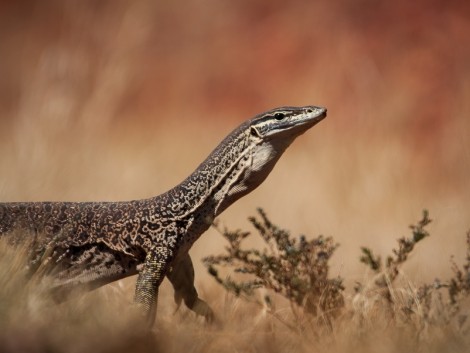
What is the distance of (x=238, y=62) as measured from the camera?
16.2m

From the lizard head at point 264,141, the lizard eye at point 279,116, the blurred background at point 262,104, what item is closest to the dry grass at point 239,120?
the blurred background at point 262,104

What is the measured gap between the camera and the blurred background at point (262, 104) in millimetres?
8422

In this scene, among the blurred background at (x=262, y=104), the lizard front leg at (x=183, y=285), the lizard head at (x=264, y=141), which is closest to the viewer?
the lizard head at (x=264, y=141)

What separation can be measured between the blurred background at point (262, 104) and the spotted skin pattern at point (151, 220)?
45.4 inches

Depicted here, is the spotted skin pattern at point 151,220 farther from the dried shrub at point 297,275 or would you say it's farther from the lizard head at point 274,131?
the dried shrub at point 297,275

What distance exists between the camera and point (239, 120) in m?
15.0

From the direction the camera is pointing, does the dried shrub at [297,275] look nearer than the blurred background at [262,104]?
Yes

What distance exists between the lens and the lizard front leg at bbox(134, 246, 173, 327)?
544 cm

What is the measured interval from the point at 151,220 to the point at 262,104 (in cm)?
968

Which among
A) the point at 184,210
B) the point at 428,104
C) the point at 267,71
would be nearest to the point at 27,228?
the point at 184,210

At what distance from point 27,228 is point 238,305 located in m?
1.33

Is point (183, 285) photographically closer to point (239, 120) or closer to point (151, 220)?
point (151, 220)

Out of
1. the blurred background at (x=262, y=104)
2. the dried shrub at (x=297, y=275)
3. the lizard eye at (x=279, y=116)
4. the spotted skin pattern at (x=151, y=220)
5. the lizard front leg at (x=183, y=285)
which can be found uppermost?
the blurred background at (x=262, y=104)

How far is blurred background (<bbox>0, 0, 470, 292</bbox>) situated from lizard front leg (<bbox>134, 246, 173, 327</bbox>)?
1.22 meters
